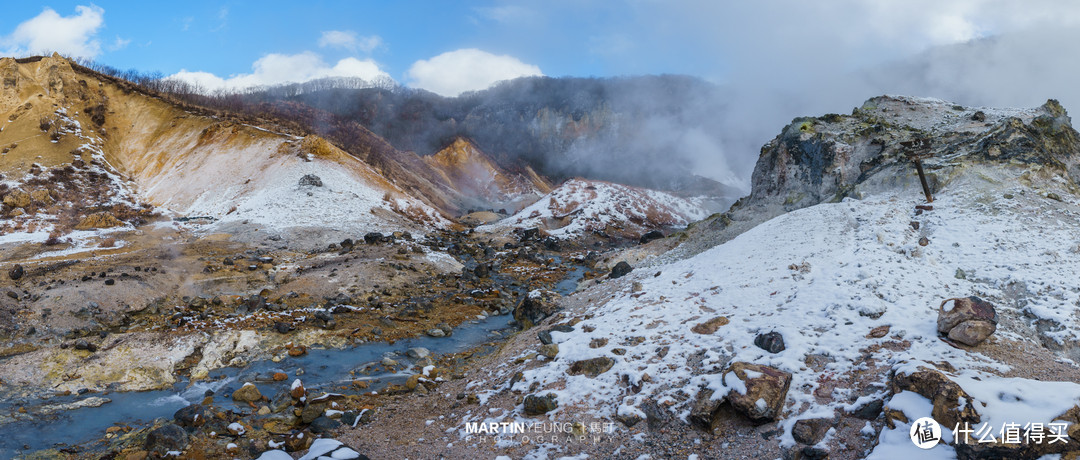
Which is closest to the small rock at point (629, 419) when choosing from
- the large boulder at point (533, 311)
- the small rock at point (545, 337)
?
the small rock at point (545, 337)

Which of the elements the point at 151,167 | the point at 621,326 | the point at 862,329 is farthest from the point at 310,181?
the point at 862,329

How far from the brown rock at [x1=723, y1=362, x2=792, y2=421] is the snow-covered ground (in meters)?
0.22

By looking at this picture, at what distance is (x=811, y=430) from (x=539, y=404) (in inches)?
175

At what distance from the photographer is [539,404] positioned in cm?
909

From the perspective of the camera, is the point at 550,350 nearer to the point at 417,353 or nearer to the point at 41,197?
the point at 417,353

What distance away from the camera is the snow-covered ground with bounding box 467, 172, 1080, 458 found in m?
7.89

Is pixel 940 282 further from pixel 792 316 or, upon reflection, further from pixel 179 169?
pixel 179 169

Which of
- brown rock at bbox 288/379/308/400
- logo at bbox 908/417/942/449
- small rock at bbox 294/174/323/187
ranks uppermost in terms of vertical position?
small rock at bbox 294/174/323/187

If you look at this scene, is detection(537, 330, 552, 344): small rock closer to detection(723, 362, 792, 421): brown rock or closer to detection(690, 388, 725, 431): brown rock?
detection(690, 388, 725, 431): brown rock

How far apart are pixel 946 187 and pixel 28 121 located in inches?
2514

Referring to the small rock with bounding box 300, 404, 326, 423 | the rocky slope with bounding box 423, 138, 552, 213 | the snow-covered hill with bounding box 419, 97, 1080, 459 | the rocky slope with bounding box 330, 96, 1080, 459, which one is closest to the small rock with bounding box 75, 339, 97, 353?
the small rock with bounding box 300, 404, 326, 423

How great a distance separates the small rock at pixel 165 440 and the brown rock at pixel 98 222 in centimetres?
2996

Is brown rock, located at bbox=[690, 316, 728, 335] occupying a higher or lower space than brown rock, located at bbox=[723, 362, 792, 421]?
higher

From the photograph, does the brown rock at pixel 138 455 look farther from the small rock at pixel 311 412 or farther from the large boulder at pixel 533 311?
the large boulder at pixel 533 311
